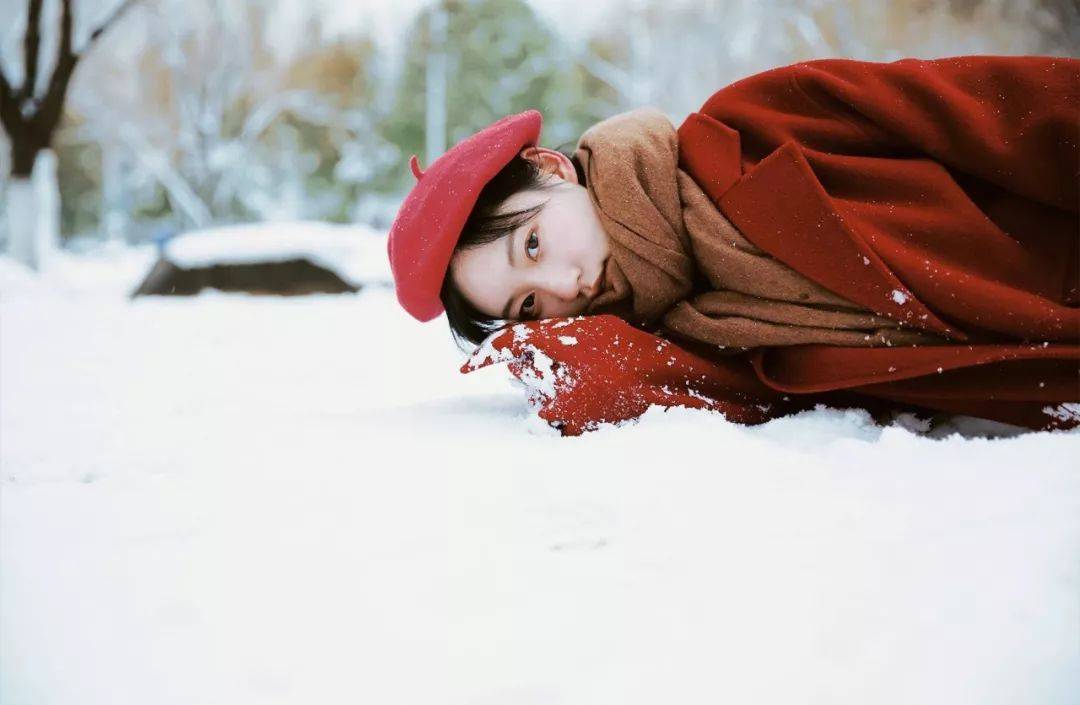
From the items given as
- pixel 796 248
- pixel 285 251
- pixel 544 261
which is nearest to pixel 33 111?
pixel 285 251

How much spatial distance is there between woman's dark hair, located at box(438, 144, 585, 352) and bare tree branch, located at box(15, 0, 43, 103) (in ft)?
18.3

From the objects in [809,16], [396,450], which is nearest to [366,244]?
[396,450]

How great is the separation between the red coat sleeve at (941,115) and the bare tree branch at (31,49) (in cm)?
590

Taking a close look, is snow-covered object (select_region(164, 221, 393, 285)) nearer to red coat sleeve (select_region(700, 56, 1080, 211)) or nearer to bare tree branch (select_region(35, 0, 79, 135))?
bare tree branch (select_region(35, 0, 79, 135))

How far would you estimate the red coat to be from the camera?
109cm

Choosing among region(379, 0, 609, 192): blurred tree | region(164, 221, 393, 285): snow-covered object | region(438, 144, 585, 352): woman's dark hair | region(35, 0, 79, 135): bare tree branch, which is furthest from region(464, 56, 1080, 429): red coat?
region(379, 0, 609, 192): blurred tree

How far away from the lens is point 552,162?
1.48 m

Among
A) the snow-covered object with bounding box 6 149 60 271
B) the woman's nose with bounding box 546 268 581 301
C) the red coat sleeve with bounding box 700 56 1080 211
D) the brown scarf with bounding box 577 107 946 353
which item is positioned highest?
the red coat sleeve with bounding box 700 56 1080 211

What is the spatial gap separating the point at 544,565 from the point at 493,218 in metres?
0.78

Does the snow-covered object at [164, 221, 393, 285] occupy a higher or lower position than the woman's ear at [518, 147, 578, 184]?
lower

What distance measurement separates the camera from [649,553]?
747mm

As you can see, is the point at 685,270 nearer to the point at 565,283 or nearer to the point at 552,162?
the point at 565,283

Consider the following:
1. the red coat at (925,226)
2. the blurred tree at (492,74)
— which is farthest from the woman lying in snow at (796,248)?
the blurred tree at (492,74)

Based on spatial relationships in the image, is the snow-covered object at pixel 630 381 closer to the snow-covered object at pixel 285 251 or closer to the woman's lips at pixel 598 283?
the woman's lips at pixel 598 283
